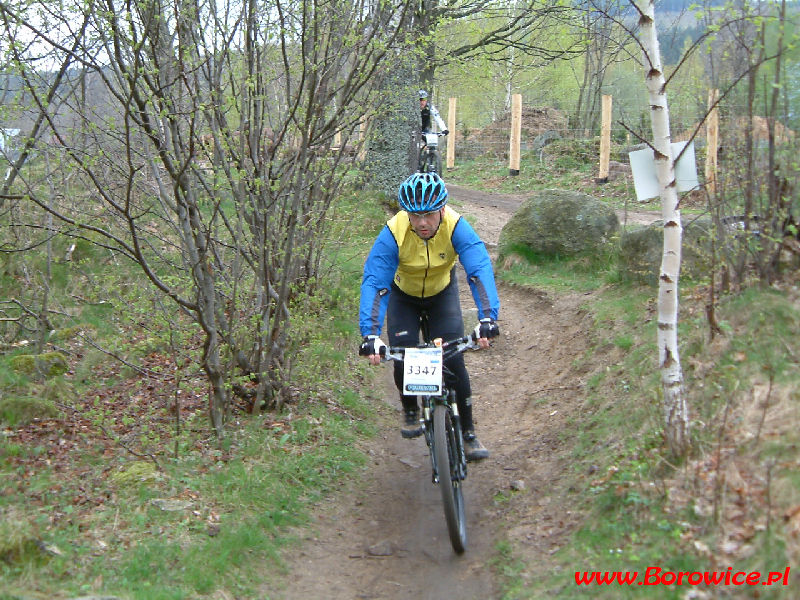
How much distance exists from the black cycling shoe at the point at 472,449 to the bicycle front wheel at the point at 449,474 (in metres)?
0.73

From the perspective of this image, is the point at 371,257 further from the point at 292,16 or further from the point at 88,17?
the point at 88,17

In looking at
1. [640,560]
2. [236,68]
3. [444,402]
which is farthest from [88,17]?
[640,560]

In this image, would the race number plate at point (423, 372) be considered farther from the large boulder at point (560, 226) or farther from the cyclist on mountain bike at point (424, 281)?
the large boulder at point (560, 226)

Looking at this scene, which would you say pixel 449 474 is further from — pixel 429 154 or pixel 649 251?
pixel 429 154

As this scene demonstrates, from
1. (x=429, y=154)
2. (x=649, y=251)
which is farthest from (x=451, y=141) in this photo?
(x=649, y=251)

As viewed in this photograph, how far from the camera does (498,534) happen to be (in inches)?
198

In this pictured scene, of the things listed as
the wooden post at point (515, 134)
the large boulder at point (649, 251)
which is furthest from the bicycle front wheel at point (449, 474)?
the wooden post at point (515, 134)

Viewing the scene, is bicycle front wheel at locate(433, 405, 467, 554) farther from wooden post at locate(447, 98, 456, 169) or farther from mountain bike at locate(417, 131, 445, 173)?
wooden post at locate(447, 98, 456, 169)

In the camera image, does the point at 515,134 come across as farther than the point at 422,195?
Yes

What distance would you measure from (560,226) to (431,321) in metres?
5.48

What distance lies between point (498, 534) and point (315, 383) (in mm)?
→ 2716

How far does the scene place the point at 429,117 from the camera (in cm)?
1495

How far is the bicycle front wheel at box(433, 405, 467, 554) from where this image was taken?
4641 millimetres

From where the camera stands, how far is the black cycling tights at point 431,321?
18.2 ft
